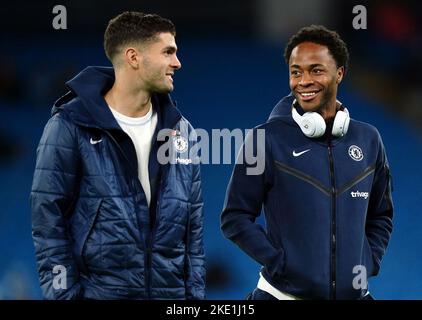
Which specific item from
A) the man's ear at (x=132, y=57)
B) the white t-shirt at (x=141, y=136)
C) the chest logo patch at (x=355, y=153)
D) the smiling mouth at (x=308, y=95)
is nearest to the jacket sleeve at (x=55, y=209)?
the white t-shirt at (x=141, y=136)

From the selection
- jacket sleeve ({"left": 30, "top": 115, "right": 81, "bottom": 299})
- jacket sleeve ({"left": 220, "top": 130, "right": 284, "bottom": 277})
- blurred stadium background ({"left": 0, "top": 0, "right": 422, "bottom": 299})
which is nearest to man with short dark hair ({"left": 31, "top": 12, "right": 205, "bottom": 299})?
jacket sleeve ({"left": 30, "top": 115, "right": 81, "bottom": 299})

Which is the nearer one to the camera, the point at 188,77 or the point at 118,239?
the point at 118,239

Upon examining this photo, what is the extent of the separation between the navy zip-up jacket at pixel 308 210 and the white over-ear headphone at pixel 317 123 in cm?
3

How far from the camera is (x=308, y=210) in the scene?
343cm

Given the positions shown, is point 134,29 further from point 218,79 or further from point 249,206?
point 218,79

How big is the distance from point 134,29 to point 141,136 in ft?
1.42

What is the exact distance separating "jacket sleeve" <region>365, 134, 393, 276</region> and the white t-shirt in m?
0.89

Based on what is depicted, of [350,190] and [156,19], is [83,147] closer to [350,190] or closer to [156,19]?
[156,19]

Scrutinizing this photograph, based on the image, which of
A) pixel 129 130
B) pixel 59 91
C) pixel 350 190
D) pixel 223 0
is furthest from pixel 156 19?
pixel 59 91

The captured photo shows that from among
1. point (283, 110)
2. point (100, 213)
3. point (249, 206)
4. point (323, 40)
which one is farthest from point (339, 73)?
point (100, 213)

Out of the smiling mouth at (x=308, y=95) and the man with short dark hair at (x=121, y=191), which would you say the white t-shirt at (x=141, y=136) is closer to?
the man with short dark hair at (x=121, y=191)

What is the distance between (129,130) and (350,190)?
2.87 feet

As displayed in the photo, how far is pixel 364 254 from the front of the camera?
11.6 feet

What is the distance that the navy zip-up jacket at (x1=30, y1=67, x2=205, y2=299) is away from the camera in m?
3.39
